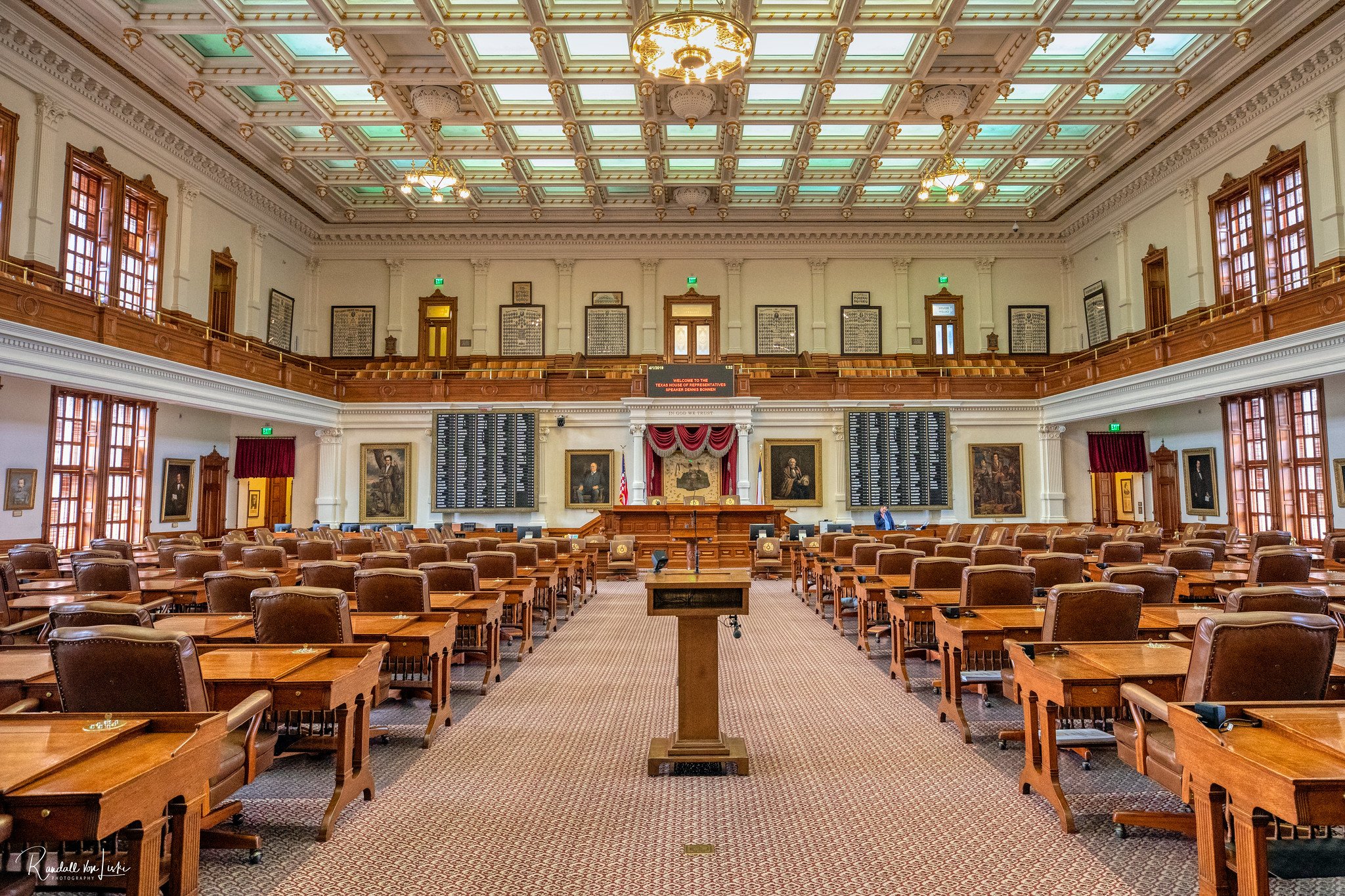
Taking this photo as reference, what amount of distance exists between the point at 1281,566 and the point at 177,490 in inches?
726

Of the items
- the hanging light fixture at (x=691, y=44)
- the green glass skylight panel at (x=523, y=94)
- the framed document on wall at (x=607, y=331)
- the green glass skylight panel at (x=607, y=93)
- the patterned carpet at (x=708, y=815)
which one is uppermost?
the green glass skylight panel at (x=607, y=93)

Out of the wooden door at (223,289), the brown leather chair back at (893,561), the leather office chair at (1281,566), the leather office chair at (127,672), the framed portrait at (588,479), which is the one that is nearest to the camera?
the leather office chair at (127,672)

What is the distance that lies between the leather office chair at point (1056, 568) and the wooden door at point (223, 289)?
17709 millimetres

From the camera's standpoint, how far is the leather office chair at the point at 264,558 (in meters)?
7.82

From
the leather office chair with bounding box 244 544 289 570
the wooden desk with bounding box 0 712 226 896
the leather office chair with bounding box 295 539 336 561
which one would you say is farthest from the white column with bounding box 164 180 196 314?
the wooden desk with bounding box 0 712 226 896

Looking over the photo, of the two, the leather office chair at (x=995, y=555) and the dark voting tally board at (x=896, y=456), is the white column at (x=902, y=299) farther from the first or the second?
the leather office chair at (x=995, y=555)

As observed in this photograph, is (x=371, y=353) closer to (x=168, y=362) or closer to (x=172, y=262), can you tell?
(x=172, y=262)

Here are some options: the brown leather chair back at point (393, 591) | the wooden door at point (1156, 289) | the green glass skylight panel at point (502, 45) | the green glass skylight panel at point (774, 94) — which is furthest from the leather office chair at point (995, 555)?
the wooden door at point (1156, 289)

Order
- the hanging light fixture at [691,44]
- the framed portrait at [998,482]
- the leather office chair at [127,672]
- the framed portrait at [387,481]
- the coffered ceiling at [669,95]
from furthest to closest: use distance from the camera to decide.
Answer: the framed portrait at [998,482]
the framed portrait at [387,481]
the coffered ceiling at [669,95]
the hanging light fixture at [691,44]
the leather office chair at [127,672]

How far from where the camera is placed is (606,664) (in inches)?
277

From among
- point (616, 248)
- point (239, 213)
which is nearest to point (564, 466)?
point (616, 248)

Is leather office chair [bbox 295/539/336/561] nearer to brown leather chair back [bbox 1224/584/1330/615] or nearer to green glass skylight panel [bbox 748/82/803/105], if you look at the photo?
brown leather chair back [bbox 1224/584/1330/615]

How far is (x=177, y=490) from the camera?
51.0ft

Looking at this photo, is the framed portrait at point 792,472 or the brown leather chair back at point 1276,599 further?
the framed portrait at point 792,472
